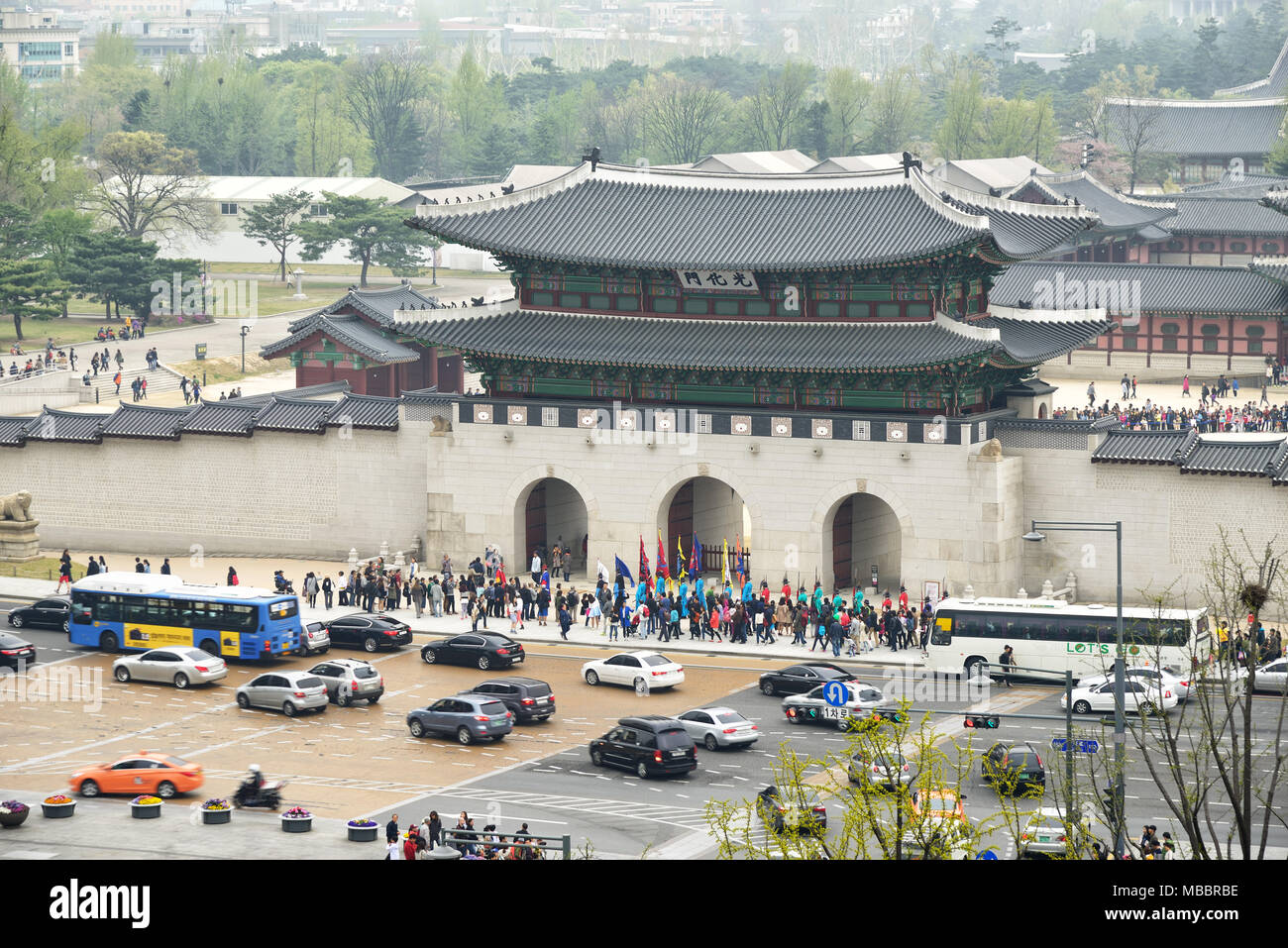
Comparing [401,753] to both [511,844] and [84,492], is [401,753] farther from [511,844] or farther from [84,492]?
[84,492]

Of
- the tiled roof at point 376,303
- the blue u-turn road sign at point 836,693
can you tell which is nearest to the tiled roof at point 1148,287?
the tiled roof at point 376,303

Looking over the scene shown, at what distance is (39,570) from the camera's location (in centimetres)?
8038

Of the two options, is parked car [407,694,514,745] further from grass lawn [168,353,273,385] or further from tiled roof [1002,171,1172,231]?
tiled roof [1002,171,1172,231]

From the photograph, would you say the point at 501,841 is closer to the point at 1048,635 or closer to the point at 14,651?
the point at 1048,635

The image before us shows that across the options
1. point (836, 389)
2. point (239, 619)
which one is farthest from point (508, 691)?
point (836, 389)

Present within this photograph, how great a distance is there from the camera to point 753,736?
5550cm

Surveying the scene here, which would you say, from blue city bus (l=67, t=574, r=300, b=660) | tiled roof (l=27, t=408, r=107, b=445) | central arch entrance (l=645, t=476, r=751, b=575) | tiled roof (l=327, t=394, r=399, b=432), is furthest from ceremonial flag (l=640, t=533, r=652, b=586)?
tiled roof (l=27, t=408, r=107, b=445)

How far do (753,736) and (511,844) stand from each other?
15051 millimetres

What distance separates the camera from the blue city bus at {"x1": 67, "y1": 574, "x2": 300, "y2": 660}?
64.7 m

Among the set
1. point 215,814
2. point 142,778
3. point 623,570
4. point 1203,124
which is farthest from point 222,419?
point 1203,124

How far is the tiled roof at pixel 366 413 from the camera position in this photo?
80.9 meters

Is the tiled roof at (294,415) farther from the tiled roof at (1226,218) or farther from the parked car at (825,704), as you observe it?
the tiled roof at (1226,218)

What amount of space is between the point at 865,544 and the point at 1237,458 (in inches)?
546
